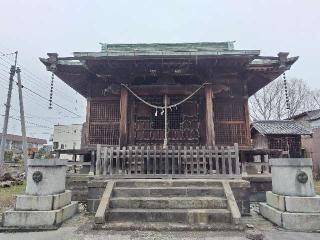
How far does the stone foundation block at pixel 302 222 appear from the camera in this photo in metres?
6.46

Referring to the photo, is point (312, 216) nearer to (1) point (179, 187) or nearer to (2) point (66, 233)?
(1) point (179, 187)

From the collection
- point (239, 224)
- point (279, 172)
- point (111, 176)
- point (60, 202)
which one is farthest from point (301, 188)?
point (60, 202)

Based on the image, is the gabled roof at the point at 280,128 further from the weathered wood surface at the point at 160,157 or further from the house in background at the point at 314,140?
the weathered wood surface at the point at 160,157

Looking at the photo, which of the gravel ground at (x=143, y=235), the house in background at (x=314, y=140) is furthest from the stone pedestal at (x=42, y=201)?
the house in background at (x=314, y=140)

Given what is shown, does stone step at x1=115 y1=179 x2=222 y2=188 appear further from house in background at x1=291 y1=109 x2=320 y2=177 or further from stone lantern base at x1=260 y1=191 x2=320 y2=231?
house in background at x1=291 y1=109 x2=320 y2=177

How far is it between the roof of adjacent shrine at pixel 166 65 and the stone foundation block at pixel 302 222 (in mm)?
6468

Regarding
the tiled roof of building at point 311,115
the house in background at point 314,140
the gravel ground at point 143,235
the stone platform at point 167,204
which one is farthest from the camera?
the tiled roof of building at point 311,115

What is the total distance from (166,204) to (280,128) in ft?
71.7

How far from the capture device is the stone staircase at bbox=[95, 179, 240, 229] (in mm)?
6781

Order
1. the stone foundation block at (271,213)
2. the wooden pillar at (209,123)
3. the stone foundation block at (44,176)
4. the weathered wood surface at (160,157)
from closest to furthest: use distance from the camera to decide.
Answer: the stone foundation block at (271,213), the stone foundation block at (44,176), the weathered wood surface at (160,157), the wooden pillar at (209,123)

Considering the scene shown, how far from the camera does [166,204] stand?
289 inches

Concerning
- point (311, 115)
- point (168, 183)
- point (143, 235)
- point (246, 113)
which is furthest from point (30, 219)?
point (311, 115)

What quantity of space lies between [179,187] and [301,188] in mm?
3343

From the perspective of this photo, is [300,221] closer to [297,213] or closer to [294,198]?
[297,213]
